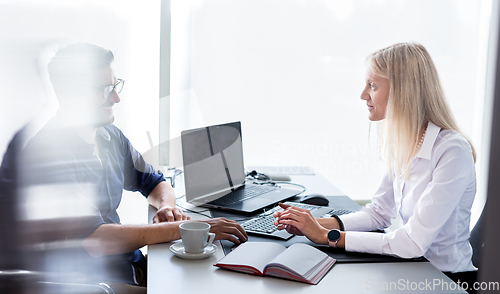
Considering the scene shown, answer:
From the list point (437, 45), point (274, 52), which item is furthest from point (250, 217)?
point (437, 45)

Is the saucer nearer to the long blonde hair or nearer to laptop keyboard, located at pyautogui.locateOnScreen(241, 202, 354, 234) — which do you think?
laptop keyboard, located at pyautogui.locateOnScreen(241, 202, 354, 234)

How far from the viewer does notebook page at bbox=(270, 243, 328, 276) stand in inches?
35.2

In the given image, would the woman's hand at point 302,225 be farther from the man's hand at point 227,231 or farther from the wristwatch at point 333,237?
the man's hand at point 227,231

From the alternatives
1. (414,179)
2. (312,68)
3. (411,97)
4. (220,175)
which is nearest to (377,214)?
(414,179)

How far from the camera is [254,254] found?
975mm

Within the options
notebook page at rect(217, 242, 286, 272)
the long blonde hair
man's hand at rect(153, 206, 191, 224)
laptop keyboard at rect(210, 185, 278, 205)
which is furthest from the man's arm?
the long blonde hair

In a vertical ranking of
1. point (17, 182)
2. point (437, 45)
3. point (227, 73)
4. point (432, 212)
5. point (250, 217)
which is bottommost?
point (250, 217)

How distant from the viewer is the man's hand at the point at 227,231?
1.09 m

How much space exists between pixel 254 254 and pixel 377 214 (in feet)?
1.78

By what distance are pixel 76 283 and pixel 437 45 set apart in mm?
2441

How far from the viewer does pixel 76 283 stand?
31.2 inches

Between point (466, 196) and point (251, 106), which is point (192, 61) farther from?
point (466, 196)

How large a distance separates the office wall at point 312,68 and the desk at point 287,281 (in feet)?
5.02

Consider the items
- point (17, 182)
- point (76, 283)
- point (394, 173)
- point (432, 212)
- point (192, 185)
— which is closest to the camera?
point (17, 182)
